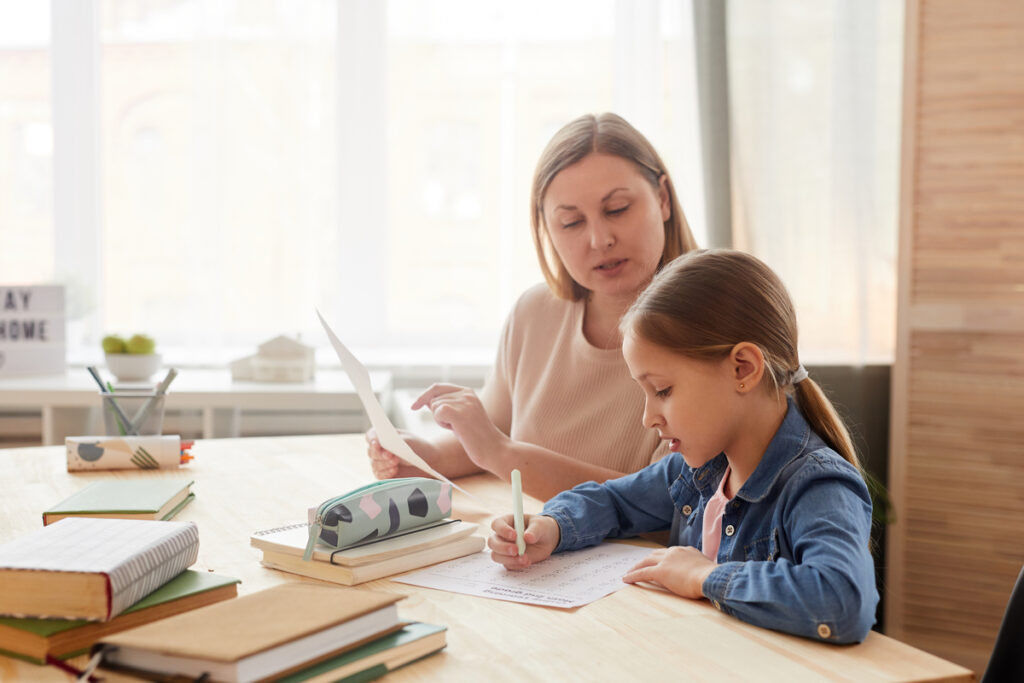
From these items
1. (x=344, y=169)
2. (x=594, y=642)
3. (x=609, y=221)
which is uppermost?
(x=344, y=169)

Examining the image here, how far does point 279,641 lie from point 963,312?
2219mm

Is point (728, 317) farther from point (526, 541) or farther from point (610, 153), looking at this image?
point (610, 153)

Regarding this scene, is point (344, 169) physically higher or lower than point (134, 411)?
higher

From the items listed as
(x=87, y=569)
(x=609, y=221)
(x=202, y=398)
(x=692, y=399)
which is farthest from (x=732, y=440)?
(x=202, y=398)

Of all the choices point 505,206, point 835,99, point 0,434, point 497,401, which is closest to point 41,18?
point 0,434

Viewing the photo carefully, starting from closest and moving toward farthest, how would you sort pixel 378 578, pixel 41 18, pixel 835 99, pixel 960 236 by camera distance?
pixel 378 578 < pixel 960 236 < pixel 835 99 < pixel 41 18

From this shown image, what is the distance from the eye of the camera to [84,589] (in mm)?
791

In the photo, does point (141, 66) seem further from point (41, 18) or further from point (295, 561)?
point (295, 561)

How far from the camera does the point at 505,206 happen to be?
2.99 meters

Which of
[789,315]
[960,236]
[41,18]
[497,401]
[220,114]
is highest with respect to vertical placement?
[41,18]

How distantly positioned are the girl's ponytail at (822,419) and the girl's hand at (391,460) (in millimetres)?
657

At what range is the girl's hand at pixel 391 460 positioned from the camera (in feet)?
4.95

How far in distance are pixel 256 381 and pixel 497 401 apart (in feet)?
3.48

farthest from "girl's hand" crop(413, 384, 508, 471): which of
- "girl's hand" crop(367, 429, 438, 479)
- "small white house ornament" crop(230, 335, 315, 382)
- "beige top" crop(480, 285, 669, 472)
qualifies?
"small white house ornament" crop(230, 335, 315, 382)
